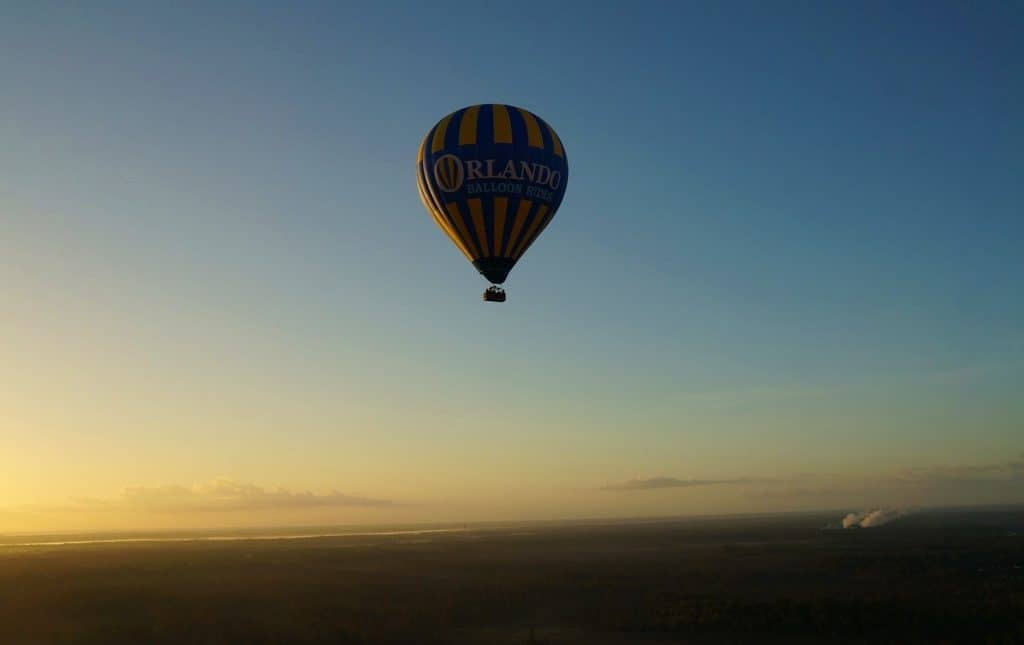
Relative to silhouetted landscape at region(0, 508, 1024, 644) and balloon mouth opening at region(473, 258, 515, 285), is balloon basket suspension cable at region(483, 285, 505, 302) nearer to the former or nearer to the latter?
balloon mouth opening at region(473, 258, 515, 285)

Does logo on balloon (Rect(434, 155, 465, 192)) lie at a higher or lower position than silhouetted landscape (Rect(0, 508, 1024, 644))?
higher

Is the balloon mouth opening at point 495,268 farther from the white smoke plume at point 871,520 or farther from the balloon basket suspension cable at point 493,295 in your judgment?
the white smoke plume at point 871,520

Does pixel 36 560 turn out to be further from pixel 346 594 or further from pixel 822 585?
pixel 822 585

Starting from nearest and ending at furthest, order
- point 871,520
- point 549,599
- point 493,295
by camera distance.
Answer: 1. point 493,295
2. point 549,599
3. point 871,520

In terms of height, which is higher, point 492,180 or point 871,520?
point 492,180

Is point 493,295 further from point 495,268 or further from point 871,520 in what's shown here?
point 871,520

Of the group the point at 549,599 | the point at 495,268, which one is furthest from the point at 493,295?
the point at 549,599

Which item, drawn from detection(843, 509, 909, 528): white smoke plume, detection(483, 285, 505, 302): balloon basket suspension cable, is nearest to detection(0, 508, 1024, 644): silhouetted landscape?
detection(483, 285, 505, 302): balloon basket suspension cable

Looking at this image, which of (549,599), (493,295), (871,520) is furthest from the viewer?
(871,520)
